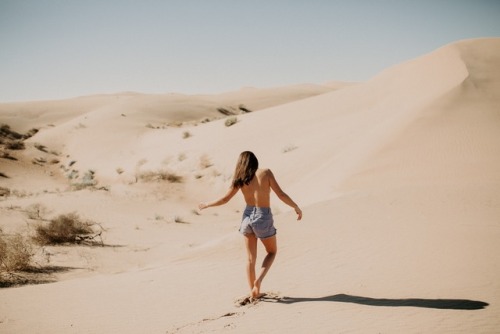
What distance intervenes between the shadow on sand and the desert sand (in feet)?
0.08

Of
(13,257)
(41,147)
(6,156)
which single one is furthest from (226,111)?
(13,257)

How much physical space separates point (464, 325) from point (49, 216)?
11889mm

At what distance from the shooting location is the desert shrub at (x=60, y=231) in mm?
9539

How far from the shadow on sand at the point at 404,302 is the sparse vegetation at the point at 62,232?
7.01 meters

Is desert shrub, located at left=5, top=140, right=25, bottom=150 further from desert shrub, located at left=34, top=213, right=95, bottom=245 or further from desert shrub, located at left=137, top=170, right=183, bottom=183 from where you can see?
desert shrub, located at left=34, top=213, right=95, bottom=245

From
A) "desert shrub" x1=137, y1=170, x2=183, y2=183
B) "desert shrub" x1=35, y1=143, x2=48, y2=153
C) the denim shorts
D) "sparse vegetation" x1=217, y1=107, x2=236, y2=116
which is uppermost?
"sparse vegetation" x1=217, y1=107, x2=236, y2=116

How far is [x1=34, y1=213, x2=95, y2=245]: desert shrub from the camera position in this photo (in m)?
9.54

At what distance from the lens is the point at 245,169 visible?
4.11m

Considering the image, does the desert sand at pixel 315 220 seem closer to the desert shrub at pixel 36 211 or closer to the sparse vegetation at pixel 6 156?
the desert shrub at pixel 36 211

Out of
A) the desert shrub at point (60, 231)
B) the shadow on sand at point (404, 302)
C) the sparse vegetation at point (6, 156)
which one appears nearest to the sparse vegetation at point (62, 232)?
the desert shrub at point (60, 231)

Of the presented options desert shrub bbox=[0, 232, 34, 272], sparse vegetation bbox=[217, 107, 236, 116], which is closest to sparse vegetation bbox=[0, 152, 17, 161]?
desert shrub bbox=[0, 232, 34, 272]

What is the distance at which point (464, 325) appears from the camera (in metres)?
3.55

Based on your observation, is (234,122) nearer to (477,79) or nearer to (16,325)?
(477,79)

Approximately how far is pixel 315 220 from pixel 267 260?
11.5 ft
